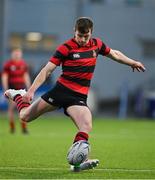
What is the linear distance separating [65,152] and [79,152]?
4.69 metres

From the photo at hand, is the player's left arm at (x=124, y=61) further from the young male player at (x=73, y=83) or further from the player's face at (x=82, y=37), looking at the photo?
the player's face at (x=82, y=37)

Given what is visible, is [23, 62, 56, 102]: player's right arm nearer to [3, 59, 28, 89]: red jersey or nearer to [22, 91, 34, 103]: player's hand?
[22, 91, 34, 103]: player's hand

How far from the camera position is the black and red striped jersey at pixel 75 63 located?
12.9m

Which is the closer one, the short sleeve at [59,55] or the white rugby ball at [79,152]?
the white rugby ball at [79,152]

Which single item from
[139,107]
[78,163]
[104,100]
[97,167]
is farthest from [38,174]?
[104,100]

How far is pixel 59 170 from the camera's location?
13.3 meters

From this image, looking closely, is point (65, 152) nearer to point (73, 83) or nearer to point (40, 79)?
point (73, 83)

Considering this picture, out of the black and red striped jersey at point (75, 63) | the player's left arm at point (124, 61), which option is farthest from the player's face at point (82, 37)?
the player's left arm at point (124, 61)

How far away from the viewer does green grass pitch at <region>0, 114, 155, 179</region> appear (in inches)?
506

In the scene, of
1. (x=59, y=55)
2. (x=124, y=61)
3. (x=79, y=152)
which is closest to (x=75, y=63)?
(x=59, y=55)

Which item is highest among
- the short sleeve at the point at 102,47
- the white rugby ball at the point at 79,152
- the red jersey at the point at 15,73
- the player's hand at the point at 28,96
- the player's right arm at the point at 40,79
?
the short sleeve at the point at 102,47

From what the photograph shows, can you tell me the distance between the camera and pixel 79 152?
1259 cm

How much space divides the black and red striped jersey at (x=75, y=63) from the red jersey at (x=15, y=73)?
11.3m

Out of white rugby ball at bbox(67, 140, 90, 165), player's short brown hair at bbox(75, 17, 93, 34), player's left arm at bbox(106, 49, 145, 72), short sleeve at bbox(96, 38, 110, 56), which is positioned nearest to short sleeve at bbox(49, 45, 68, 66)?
player's short brown hair at bbox(75, 17, 93, 34)
